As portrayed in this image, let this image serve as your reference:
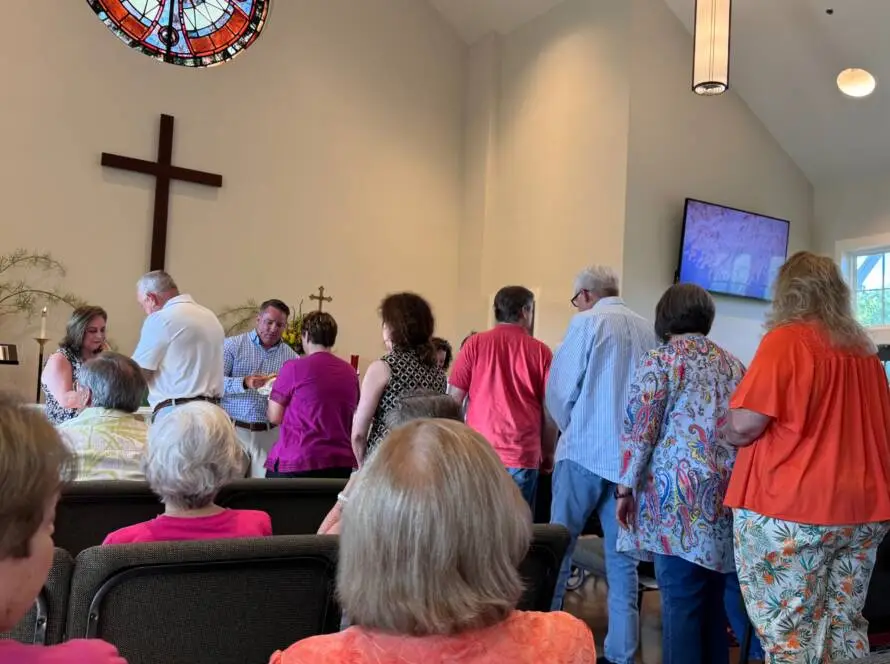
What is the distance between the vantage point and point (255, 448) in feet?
15.0

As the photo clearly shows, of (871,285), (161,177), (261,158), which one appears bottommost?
(871,285)

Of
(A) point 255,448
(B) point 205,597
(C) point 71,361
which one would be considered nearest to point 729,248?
(A) point 255,448

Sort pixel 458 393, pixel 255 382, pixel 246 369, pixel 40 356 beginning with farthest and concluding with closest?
pixel 40 356, pixel 246 369, pixel 255 382, pixel 458 393

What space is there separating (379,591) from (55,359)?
3058mm

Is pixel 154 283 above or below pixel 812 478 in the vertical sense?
above

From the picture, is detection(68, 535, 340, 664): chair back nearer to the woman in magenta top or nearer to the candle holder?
the woman in magenta top

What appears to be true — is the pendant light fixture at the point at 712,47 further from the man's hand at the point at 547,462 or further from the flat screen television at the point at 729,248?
the man's hand at the point at 547,462

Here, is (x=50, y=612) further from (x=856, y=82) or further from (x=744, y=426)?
(x=856, y=82)

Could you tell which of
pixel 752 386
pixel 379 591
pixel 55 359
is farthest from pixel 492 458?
pixel 55 359

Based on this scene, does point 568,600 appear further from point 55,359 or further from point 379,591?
point 379,591

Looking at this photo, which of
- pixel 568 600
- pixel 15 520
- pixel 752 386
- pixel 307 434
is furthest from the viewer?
pixel 568 600

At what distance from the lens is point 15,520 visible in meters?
0.82

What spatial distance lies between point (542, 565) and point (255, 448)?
312 cm

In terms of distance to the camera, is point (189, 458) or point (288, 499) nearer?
point (189, 458)
